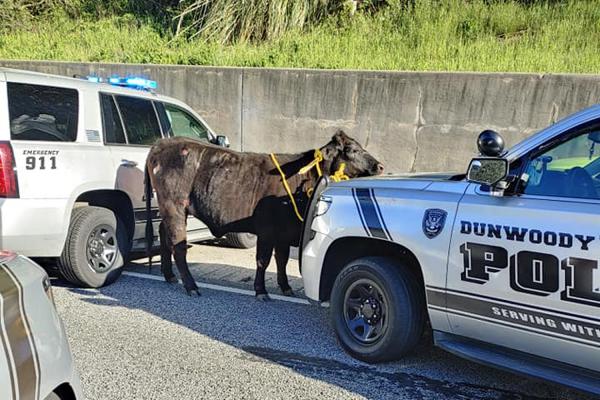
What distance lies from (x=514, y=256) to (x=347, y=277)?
4.54 ft

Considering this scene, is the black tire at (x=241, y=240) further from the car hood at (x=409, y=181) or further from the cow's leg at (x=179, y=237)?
the car hood at (x=409, y=181)

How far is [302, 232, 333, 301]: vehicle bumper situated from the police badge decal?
924 mm

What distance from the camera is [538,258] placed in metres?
3.50

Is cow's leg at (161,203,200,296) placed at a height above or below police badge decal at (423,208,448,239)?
below

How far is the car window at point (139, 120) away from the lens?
692 centimetres

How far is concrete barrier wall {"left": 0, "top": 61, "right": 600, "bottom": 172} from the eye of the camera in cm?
1003

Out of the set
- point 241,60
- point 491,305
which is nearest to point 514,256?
point 491,305

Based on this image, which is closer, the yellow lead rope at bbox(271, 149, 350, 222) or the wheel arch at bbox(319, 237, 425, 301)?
the wheel arch at bbox(319, 237, 425, 301)

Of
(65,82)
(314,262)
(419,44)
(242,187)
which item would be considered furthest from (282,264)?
(419,44)

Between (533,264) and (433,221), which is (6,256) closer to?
(433,221)

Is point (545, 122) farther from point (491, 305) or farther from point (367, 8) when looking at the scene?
point (491, 305)

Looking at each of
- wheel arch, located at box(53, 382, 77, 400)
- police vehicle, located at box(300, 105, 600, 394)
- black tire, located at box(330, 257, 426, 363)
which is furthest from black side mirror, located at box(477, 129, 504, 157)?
wheel arch, located at box(53, 382, 77, 400)

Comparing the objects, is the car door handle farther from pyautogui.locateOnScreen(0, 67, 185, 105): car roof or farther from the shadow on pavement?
the shadow on pavement

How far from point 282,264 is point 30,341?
14.1ft
